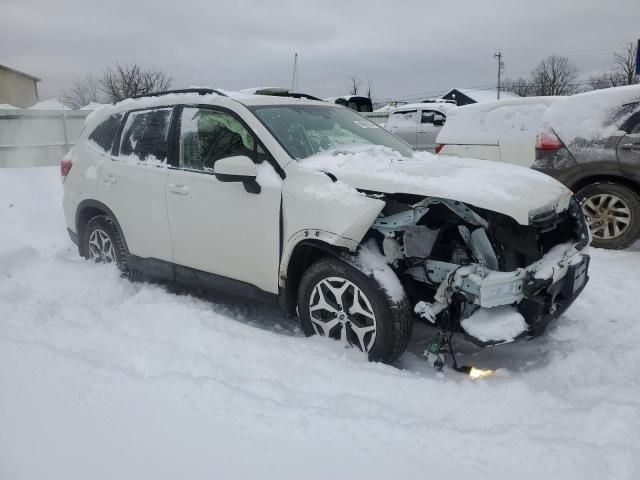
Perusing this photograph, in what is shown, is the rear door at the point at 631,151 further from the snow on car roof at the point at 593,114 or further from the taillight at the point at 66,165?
the taillight at the point at 66,165

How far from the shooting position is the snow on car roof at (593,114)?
556 centimetres

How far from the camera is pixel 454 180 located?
2.97 metres

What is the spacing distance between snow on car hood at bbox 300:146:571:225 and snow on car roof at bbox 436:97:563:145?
3.48m

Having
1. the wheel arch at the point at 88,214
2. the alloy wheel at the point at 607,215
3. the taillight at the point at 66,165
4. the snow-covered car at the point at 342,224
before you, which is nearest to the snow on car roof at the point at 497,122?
the alloy wheel at the point at 607,215

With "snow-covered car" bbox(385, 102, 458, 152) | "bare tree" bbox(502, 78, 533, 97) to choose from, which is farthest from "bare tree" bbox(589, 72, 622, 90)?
"snow-covered car" bbox(385, 102, 458, 152)

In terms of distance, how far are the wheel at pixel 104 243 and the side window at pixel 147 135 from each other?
68 centimetres

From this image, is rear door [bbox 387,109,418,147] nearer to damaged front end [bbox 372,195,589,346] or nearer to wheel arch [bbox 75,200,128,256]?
wheel arch [bbox 75,200,128,256]

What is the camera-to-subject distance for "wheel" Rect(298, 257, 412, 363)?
2.92 metres

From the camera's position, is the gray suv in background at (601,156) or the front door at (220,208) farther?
the gray suv in background at (601,156)

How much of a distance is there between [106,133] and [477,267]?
3.52 metres

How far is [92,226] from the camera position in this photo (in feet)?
15.3

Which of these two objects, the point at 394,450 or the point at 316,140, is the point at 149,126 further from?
the point at 394,450

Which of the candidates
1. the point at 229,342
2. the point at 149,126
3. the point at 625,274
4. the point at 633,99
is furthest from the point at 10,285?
the point at 633,99

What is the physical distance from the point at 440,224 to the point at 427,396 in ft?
3.44
